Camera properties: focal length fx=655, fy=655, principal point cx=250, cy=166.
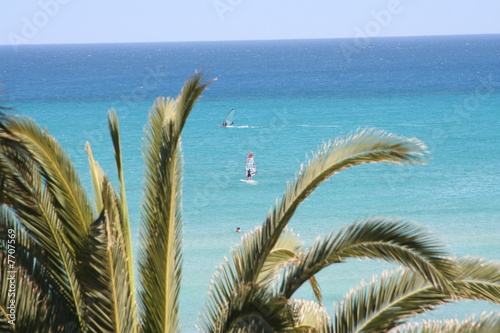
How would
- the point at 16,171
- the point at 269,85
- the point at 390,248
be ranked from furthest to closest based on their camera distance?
the point at 269,85 → the point at 16,171 → the point at 390,248

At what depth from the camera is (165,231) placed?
4812 mm

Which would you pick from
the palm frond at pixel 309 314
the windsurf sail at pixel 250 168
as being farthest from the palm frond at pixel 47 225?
the windsurf sail at pixel 250 168

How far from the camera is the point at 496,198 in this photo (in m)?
24.1

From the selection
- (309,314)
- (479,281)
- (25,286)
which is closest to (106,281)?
(25,286)

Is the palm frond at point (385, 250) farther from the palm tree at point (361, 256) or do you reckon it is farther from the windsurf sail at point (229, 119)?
the windsurf sail at point (229, 119)

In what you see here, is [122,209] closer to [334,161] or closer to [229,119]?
[334,161]

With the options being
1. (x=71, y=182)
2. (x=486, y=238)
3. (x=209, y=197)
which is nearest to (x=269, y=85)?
(x=209, y=197)

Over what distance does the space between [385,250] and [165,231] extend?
1586 millimetres

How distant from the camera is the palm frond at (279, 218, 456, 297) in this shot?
4.20 m

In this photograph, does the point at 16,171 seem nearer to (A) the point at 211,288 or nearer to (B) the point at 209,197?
(A) the point at 211,288

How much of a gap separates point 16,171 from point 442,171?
84.6ft

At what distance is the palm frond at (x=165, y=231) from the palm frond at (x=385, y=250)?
85 cm

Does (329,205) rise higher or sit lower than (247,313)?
higher

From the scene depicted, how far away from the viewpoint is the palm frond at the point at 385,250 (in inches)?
165
